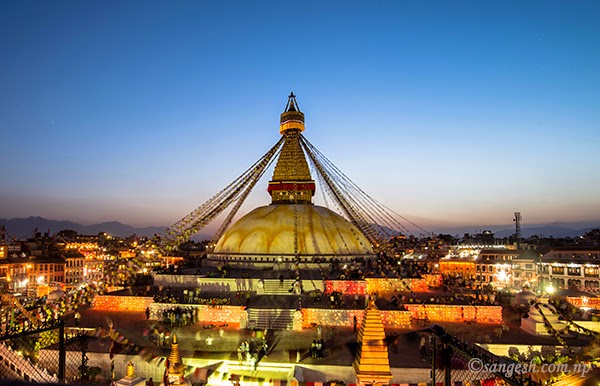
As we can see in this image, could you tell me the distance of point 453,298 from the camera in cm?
1628

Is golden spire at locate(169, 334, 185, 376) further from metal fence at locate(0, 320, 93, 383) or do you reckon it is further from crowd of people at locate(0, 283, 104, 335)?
crowd of people at locate(0, 283, 104, 335)

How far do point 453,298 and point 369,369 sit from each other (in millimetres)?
8122

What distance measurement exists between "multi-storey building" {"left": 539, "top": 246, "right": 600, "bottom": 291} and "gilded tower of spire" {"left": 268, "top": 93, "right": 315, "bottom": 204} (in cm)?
1939

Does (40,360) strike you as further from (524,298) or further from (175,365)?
(524,298)

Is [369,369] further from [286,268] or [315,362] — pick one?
[286,268]

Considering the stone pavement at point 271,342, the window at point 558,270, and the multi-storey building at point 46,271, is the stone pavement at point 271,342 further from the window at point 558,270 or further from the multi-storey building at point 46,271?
the window at point 558,270

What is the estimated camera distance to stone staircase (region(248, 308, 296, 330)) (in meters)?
14.4

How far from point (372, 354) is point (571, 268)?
28104 millimetres

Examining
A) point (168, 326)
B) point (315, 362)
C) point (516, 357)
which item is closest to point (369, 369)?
point (315, 362)

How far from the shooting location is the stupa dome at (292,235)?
20922 mm

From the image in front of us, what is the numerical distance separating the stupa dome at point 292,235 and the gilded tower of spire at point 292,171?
0.81 metres

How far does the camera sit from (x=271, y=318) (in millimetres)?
14562

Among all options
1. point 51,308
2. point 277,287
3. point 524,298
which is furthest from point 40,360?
point 524,298

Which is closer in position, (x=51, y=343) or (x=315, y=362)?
(x=315, y=362)
